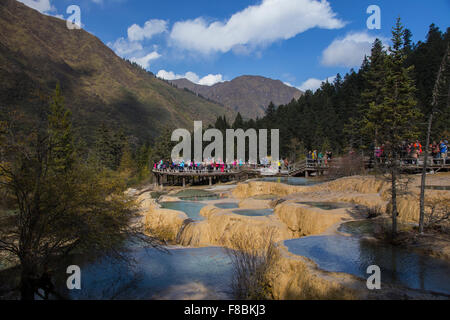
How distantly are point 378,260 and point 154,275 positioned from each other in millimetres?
8232

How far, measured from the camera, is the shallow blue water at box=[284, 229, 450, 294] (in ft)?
27.7

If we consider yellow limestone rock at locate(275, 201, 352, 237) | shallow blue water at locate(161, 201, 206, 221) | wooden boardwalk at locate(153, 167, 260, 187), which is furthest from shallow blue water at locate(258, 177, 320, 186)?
yellow limestone rock at locate(275, 201, 352, 237)

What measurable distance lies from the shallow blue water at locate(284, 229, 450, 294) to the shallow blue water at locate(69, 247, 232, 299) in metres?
3.14

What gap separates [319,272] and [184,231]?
10.8m

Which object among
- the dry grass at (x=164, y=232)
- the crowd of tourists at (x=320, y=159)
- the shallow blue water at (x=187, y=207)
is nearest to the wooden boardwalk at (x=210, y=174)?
the crowd of tourists at (x=320, y=159)

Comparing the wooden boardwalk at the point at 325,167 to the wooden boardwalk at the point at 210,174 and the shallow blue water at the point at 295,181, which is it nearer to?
the shallow blue water at the point at 295,181

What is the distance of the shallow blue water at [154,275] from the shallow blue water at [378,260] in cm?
314

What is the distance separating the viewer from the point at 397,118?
1225 cm

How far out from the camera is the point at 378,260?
9984 millimetres

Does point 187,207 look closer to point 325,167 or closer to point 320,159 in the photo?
point 325,167

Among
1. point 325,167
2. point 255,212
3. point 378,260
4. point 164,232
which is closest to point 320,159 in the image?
point 325,167

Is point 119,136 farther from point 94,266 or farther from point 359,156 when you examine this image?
point 94,266

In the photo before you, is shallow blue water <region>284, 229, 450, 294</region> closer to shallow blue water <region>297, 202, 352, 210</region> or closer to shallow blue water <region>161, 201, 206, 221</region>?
shallow blue water <region>297, 202, 352, 210</region>

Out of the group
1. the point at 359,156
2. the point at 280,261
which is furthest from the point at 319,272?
the point at 359,156
